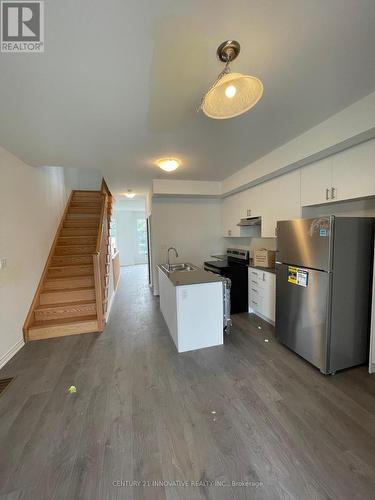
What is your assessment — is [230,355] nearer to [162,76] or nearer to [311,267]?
[311,267]

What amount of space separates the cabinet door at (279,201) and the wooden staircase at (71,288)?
2.81m

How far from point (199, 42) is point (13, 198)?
2.91m

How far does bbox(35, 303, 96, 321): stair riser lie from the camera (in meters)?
3.22

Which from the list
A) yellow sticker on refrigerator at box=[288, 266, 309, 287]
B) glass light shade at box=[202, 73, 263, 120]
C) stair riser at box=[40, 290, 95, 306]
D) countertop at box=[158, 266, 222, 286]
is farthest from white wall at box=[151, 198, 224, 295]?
glass light shade at box=[202, 73, 263, 120]

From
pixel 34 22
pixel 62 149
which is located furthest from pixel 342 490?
pixel 62 149

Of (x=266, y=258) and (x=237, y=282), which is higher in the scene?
(x=266, y=258)

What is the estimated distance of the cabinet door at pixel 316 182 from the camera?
7.68 feet

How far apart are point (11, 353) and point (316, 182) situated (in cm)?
429

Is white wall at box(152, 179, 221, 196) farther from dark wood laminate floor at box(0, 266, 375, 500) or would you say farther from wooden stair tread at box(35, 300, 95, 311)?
dark wood laminate floor at box(0, 266, 375, 500)

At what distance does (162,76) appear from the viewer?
143 cm

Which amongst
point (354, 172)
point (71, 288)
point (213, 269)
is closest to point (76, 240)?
point (71, 288)

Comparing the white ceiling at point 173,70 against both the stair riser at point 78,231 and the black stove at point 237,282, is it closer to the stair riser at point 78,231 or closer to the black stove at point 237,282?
the black stove at point 237,282

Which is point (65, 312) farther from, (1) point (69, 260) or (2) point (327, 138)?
(2) point (327, 138)

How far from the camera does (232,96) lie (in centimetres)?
132
